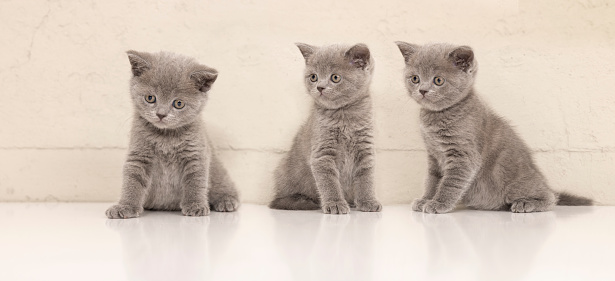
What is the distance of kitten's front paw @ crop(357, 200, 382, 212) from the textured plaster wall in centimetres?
47

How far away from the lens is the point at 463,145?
3062 millimetres

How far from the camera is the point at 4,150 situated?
3.46 meters

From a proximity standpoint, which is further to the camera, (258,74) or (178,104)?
(258,74)

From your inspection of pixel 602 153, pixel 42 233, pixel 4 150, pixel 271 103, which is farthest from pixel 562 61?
pixel 4 150

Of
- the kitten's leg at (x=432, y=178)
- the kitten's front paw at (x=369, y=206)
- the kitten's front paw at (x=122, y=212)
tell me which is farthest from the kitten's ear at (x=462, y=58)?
the kitten's front paw at (x=122, y=212)

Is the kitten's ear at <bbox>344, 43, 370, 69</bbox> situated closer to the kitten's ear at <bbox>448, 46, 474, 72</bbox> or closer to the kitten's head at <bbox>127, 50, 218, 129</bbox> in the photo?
the kitten's ear at <bbox>448, 46, 474, 72</bbox>

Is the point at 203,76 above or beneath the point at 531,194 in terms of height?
above

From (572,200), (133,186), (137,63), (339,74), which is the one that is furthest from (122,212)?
(572,200)

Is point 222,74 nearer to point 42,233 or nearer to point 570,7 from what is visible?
point 42,233

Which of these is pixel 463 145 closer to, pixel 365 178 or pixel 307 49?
pixel 365 178

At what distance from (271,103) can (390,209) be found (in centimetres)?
90

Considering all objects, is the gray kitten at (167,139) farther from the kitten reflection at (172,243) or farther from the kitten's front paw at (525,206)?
the kitten's front paw at (525,206)

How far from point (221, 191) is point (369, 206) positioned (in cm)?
76

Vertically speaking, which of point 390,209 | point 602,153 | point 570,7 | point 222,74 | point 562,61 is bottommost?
point 390,209
